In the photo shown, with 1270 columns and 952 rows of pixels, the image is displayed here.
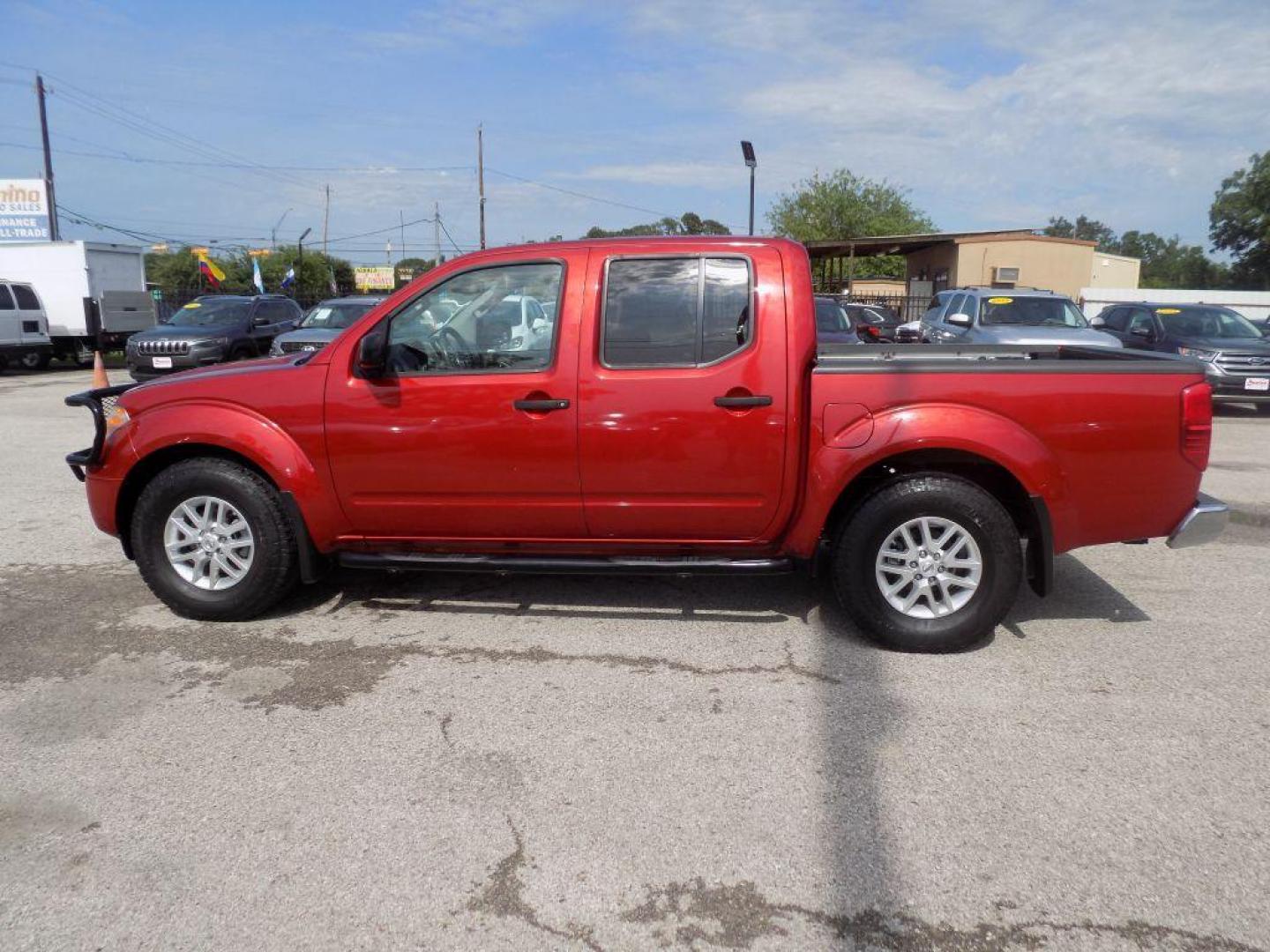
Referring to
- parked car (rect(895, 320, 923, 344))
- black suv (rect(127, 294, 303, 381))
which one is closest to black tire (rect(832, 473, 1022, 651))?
black suv (rect(127, 294, 303, 381))

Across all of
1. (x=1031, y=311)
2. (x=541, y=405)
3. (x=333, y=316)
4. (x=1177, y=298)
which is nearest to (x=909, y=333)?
(x=1031, y=311)

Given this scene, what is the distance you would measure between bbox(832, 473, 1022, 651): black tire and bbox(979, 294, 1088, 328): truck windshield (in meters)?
10.1

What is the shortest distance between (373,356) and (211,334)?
12.7m

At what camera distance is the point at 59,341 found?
21703 mm

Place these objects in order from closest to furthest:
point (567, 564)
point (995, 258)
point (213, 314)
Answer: point (567, 564), point (213, 314), point (995, 258)

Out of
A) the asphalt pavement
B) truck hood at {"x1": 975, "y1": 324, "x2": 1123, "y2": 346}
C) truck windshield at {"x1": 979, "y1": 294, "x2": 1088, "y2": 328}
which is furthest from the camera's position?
truck windshield at {"x1": 979, "y1": 294, "x2": 1088, "y2": 328}

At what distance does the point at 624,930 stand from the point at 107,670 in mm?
2933

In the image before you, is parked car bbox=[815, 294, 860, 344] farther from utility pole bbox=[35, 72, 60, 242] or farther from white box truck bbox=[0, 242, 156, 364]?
utility pole bbox=[35, 72, 60, 242]

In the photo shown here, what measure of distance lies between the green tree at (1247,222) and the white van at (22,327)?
203 ft

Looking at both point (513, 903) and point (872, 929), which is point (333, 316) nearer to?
point (513, 903)

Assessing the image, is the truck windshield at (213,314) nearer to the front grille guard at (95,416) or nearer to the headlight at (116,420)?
the front grille guard at (95,416)

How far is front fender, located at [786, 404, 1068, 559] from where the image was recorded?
13.7 ft

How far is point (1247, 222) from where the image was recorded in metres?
57.2

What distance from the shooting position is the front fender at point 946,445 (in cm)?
417
